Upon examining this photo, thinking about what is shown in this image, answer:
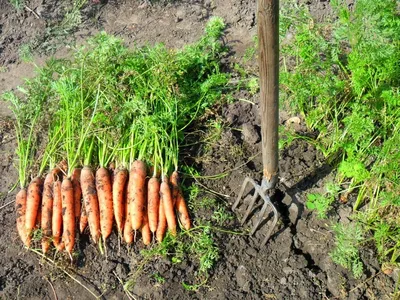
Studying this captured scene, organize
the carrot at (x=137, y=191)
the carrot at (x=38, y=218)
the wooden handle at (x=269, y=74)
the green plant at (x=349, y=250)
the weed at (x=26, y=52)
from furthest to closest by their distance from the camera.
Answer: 1. the weed at (x=26, y=52)
2. the carrot at (x=38, y=218)
3. the carrot at (x=137, y=191)
4. the green plant at (x=349, y=250)
5. the wooden handle at (x=269, y=74)

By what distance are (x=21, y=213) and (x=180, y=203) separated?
1.12m

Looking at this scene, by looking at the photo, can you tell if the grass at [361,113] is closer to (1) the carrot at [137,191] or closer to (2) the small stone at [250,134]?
(2) the small stone at [250,134]

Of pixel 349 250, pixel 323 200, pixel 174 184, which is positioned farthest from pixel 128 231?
pixel 349 250

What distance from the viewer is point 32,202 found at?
356 centimetres

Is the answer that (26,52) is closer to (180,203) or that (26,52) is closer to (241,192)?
(180,203)

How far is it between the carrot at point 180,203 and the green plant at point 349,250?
99 cm

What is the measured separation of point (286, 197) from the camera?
11.8 feet

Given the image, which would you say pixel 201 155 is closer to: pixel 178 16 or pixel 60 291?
pixel 60 291

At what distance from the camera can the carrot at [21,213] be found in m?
3.50

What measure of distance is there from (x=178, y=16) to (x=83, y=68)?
5.04 feet

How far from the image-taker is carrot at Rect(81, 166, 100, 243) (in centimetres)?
350

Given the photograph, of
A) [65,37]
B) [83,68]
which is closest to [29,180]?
[83,68]

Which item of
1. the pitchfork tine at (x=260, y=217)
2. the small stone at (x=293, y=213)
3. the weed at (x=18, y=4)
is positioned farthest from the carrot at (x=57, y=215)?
the weed at (x=18, y=4)

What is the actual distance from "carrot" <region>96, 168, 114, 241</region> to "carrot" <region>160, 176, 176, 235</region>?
0.37 m
